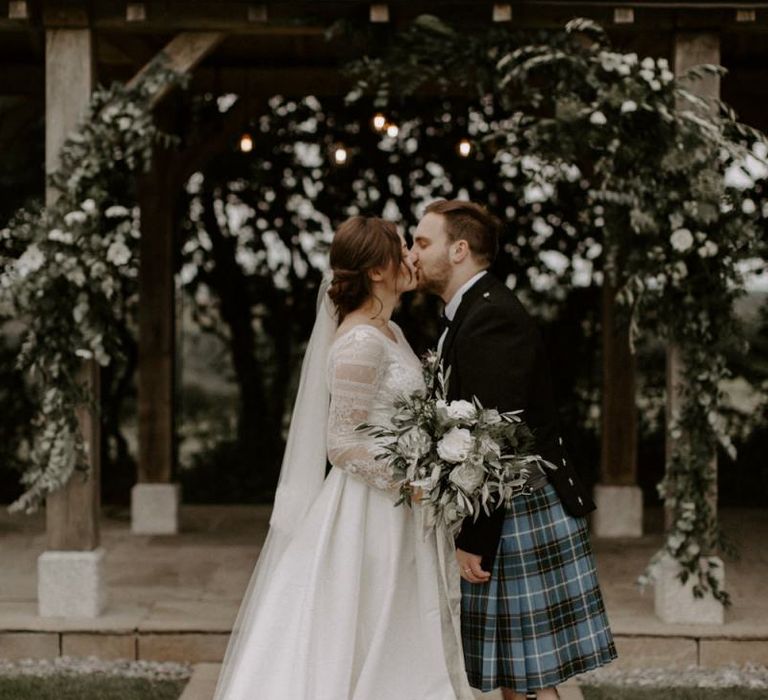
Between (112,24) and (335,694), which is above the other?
(112,24)

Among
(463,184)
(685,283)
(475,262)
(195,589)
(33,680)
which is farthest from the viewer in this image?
(463,184)

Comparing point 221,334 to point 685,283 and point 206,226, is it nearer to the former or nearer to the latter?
point 206,226

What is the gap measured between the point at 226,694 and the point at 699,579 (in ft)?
8.12

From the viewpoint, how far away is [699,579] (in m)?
5.27

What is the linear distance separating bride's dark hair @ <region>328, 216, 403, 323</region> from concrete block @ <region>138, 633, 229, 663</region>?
2.22 meters

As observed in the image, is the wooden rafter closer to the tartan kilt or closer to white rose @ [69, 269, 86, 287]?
white rose @ [69, 269, 86, 287]

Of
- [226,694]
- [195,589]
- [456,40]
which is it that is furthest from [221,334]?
[226,694]

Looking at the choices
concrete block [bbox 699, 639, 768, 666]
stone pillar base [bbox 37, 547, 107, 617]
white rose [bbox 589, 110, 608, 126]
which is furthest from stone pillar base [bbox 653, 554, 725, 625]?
stone pillar base [bbox 37, 547, 107, 617]

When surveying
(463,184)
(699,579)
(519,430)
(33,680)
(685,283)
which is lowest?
(33,680)

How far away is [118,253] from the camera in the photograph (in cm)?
531

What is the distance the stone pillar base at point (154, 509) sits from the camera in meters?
7.62

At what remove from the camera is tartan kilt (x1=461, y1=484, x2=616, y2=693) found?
3.40 metres

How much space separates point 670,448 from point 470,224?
234 centimetres

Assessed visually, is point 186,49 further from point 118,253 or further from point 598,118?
point 598,118
